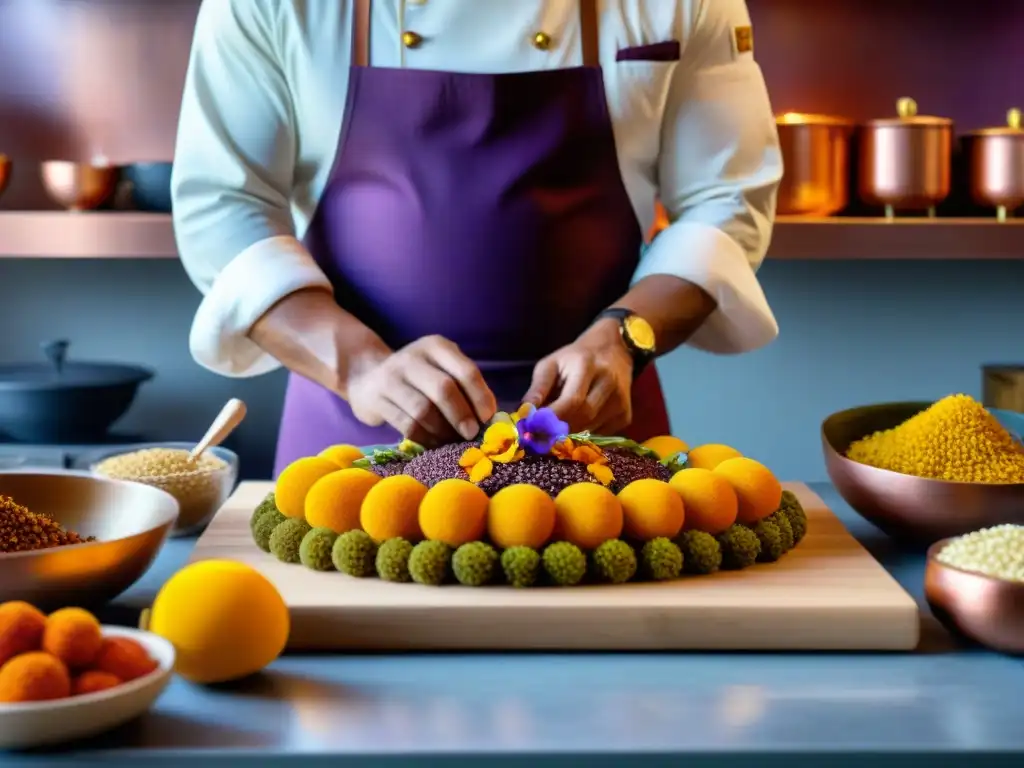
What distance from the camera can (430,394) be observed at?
1.29 m

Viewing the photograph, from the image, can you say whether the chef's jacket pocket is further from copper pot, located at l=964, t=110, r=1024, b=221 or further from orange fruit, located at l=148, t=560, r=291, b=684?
copper pot, located at l=964, t=110, r=1024, b=221

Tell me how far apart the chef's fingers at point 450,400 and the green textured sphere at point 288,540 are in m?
0.23

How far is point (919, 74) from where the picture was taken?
9.06 ft

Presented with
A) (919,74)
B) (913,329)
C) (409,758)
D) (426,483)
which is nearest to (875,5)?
(919,74)

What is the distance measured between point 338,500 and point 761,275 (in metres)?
1.93

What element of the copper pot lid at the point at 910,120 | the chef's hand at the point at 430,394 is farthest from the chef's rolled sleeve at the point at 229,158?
the copper pot lid at the point at 910,120

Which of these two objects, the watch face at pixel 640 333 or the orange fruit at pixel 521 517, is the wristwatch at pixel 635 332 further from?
the orange fruit at pixel 521 517

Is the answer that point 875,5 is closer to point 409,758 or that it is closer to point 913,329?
point 913,329

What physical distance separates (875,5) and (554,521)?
2062mm

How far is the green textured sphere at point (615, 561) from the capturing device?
1.01m

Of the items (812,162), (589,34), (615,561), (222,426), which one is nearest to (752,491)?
(615,561)

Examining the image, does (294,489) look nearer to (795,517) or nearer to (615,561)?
(615,561)

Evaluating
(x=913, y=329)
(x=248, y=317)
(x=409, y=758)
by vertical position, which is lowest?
(x=913, y=329)

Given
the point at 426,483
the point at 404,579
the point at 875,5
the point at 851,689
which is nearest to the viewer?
the point at 851,689
